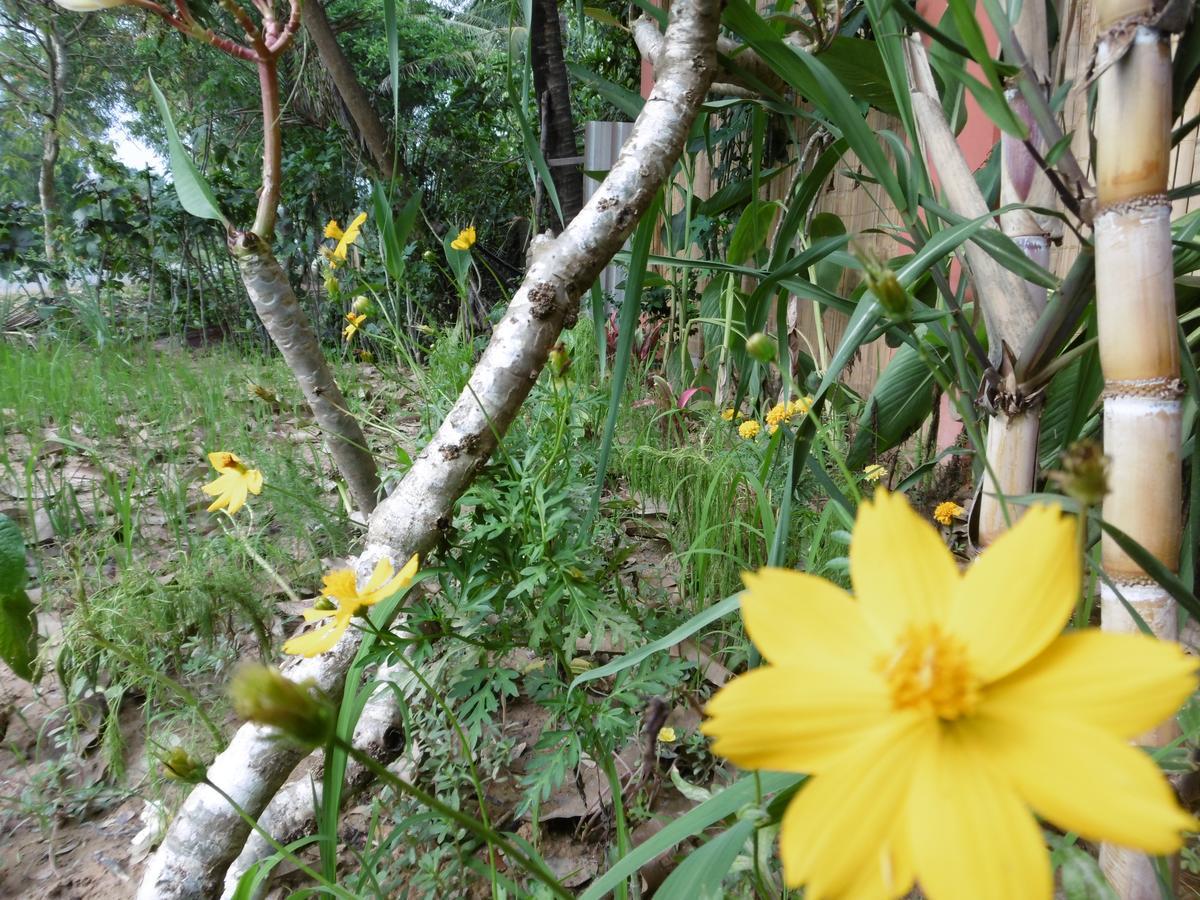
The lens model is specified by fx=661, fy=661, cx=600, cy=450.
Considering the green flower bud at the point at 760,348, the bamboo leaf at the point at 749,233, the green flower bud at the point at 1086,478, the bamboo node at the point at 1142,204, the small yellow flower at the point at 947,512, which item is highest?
the bamboo leaf at the point at 749,233

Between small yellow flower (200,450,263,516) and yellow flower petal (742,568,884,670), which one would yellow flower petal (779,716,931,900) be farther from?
small yellow flower (200,450,263,516)

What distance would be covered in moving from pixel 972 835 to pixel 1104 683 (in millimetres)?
47

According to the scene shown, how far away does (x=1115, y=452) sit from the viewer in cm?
28

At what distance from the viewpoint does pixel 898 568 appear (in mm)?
190

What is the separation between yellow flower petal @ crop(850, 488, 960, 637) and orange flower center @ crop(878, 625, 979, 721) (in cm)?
1

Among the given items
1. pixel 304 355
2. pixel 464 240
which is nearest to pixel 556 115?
pixel 464 240

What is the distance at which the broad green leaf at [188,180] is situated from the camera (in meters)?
0.64

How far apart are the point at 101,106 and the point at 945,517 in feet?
29.5

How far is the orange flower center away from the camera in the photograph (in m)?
0.16

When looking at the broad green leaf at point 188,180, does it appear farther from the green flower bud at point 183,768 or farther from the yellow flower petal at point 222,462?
the green flower bud at point 183,768

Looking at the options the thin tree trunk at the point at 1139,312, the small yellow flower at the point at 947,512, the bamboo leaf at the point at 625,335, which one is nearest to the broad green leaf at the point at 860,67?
the bamboo leaf at the point at 625,335

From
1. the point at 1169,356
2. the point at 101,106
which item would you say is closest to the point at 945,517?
the point at 1169,356

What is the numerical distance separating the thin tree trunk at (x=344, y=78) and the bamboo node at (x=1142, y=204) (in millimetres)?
2497

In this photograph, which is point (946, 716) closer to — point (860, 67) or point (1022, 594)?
point (1022, 594)
